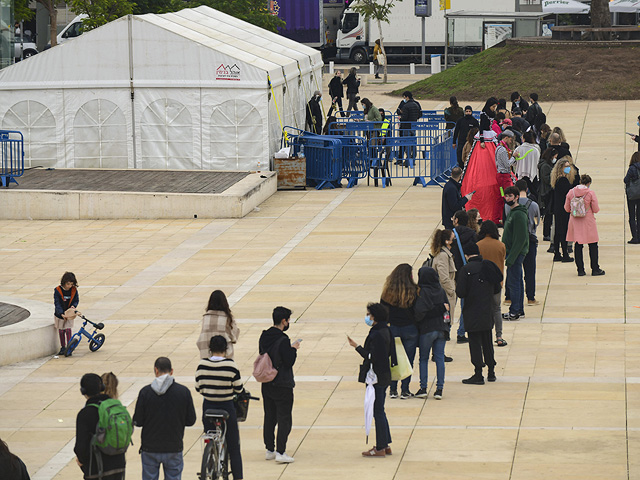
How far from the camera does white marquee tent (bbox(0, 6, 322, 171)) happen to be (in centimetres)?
2608

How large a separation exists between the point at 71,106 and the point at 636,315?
1559cm

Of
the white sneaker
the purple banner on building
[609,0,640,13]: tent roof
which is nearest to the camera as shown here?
the white sneaker

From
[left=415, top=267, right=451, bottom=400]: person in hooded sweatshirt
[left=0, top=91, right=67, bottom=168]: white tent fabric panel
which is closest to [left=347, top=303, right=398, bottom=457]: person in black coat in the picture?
[left=415, top=267, right=451, bottom=400]: person in hooded sweatshirt

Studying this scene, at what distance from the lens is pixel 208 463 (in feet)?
30.0

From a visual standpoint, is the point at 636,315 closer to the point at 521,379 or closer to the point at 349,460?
the point at 521,379

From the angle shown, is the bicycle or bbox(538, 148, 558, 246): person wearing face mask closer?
the bicycle

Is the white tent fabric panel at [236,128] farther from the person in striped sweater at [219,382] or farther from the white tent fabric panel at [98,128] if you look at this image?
the person in striped sweater at [219,382]

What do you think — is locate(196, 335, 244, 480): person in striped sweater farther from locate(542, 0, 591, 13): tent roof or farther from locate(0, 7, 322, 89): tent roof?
locate(542, 0, 591, 13): tent roof

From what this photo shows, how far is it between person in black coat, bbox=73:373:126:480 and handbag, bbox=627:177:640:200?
11981mm

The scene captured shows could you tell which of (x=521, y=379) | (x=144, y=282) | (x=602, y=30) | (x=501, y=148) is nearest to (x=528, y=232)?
(x=521, y=379)

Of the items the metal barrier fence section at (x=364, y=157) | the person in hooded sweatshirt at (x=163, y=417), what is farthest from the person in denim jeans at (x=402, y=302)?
the metal barrier fence section at (x=364, y=157)

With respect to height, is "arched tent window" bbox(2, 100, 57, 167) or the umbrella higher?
"arched tent window" bbox(2, 100, 57, 167)

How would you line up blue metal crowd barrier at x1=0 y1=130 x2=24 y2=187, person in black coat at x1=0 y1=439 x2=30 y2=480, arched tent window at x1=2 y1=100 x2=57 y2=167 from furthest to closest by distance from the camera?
arched tent window at x1=2 y1=100 x2=57 y2=167, blue metal crowd barrier at x1=0 y1=130 x2=24 y2=187, person in black coat at x1=0 y1=439 x2=30 y2=480

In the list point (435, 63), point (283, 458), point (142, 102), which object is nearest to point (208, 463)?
point (283, 458)
